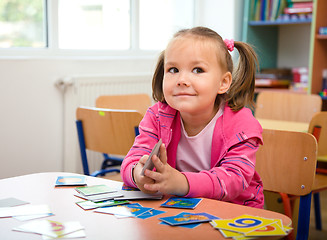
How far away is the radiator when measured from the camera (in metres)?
3.23

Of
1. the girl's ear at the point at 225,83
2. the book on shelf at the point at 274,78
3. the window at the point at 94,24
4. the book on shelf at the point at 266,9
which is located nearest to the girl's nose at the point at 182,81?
the girl's ear at the point at 225,83

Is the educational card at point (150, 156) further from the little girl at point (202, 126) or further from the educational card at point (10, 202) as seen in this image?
the educational card at point (10, 202)

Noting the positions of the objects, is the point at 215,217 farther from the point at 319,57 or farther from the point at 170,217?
the point at 319,57

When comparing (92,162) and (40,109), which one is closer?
(40,109)

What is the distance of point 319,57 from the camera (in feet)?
12.1

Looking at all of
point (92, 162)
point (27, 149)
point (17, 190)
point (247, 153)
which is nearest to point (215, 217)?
point (247, 153)

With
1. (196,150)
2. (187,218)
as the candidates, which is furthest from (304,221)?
(187,218)

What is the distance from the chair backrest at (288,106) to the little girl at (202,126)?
1.64 meters

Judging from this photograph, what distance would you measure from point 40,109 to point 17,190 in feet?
6.50

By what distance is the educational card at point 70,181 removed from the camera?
1236 mm

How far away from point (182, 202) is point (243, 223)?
186 mm

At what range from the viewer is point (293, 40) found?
440 centimetres

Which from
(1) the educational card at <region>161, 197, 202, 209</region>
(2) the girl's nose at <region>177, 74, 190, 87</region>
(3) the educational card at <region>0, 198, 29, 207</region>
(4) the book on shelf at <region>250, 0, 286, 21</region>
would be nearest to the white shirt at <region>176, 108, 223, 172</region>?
(2) the girl's nose at <region>177, 74, 190, 87</region>

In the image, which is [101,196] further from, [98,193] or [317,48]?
[317,48]
